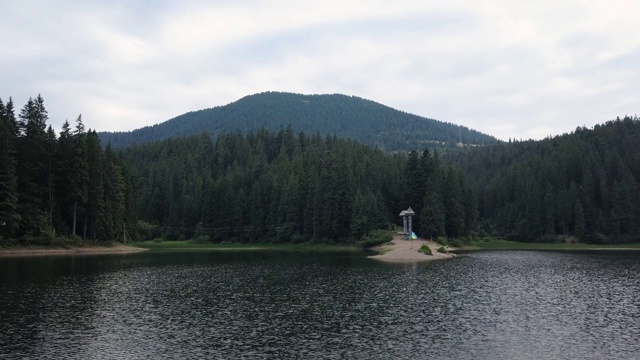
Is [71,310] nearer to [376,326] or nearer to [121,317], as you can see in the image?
[121,317]

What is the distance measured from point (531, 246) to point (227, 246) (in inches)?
3792

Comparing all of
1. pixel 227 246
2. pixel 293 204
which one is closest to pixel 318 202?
pixel 293 204

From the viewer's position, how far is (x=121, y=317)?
43250 millimetres

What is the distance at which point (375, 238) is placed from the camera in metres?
136

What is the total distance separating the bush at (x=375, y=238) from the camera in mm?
134250

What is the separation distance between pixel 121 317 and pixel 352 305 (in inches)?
828

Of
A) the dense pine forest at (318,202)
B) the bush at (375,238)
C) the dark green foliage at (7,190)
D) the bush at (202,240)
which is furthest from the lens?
the bush at (202,240)

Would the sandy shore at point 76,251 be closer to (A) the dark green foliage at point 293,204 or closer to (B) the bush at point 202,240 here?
(B) the bush at point 202,240

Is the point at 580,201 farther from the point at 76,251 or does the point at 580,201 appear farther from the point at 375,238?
the point at 76,251

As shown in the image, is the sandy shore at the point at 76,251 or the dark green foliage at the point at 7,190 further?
the sandy shore at the point at 76,251

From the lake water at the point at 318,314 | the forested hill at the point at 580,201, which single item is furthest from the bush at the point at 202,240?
the forested hill at the point at 580,201

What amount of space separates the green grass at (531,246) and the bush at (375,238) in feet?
84.2

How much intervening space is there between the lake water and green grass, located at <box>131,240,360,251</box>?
215 ft

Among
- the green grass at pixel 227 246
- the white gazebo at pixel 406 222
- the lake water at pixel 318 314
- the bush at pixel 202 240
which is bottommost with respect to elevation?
the lake water at pixel 318 314
